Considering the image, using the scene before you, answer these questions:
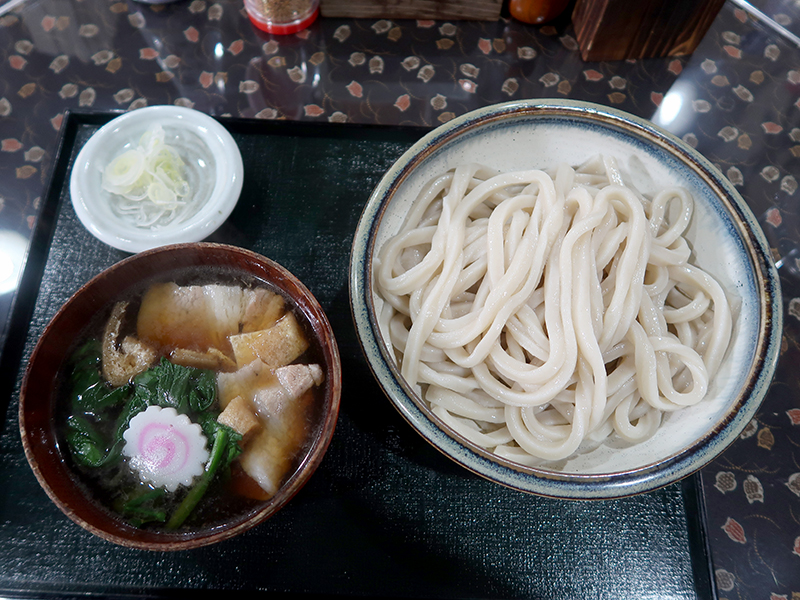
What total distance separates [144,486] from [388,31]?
88.7 inches

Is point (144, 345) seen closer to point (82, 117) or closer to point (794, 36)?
point (82, 117)

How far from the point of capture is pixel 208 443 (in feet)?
4.37

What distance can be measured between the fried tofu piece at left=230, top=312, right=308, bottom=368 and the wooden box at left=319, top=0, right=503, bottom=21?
5.87 feet

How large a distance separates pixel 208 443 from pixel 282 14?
2039mm

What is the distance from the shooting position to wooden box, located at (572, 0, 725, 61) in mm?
2193

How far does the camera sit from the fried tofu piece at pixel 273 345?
4.69 feet

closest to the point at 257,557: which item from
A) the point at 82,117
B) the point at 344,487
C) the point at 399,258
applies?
the point at 344,487

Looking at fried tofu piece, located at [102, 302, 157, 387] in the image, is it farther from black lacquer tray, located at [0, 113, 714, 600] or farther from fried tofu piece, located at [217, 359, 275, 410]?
black lacquer tray, located at [0, 113, 714, 600]

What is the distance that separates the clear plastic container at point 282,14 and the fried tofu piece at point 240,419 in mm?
1923

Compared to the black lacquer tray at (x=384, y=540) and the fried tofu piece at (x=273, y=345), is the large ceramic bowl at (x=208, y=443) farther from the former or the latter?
the black lacquer tray at (x=384, y=540)

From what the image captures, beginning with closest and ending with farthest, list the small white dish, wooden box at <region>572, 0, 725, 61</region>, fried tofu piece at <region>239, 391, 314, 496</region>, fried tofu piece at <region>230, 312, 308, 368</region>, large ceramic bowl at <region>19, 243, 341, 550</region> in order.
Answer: large ceramic bowl at <region>19, 243, 341, 550</region> → fried tofu piece at <region>239, 391, 314, 496</region> → fried tofu piece at <region>230, 312, 308, 368</region> → the small white dish → wooden box at <region>572, 0, 725, 61</region>

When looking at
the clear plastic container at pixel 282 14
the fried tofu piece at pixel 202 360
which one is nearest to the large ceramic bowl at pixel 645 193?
the fried tofu piece at pixel 202 360

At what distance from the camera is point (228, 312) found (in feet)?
4.89

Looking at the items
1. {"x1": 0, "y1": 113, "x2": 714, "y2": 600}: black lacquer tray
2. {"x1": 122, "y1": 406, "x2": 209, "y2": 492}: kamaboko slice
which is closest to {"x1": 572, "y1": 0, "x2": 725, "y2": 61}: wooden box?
{"x1": 0, "y1": 113, "x2": 714, "y2": 600}: black lacquer tray
